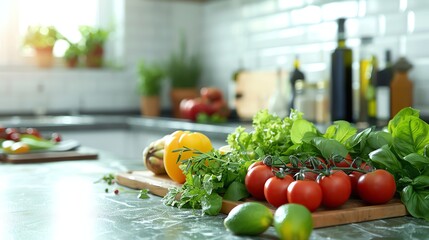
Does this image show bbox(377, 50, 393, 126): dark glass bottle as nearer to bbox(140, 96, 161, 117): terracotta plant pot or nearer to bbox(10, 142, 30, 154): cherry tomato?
bbox(10, 142, 30, 154): cherry tomato

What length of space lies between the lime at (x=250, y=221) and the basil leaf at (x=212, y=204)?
180 mm

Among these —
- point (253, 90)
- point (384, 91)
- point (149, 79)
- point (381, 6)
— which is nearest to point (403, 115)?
point (384, 91)

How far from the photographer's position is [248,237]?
106cm

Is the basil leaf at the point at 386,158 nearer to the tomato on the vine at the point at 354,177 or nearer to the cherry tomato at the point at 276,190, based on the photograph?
the tomato on the vine at the point at 354,177

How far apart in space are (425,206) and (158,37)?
12.6ft

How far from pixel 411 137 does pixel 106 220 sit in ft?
2.00

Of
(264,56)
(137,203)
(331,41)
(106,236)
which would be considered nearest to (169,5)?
(264,56)

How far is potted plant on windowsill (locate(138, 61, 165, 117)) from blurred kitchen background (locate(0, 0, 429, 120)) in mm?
288

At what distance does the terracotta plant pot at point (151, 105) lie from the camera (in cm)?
458

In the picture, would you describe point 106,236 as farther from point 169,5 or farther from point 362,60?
point 169,5

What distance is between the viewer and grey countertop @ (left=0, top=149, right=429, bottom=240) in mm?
1090

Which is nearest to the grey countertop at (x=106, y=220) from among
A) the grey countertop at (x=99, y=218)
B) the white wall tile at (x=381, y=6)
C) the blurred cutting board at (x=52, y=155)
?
the grey countertop at (x=99, y=218)

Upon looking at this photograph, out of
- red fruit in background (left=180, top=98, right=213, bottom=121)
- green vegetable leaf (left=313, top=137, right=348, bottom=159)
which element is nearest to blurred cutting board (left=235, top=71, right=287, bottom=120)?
red fruit in background (left=180, top=98, right=213, bottom=121)

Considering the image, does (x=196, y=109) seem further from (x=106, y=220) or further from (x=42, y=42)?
(x=106, y=220)
